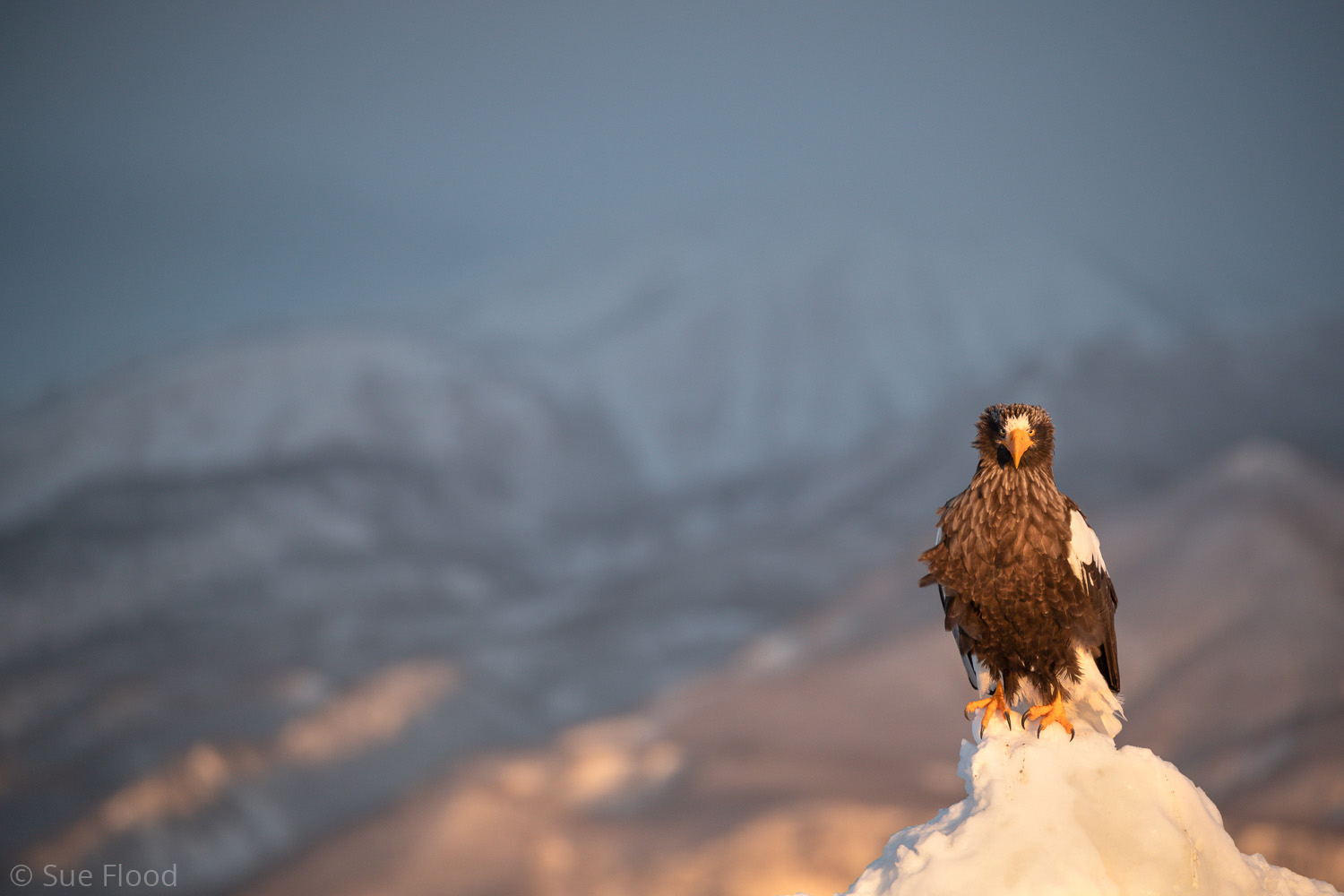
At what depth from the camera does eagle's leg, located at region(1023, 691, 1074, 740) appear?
533 centimetres

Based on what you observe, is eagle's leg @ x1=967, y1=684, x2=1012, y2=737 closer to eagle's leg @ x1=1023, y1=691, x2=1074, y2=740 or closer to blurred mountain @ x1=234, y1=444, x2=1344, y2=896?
eagle's leg @ x1=1023, y1=691, x2=1074, y2=740

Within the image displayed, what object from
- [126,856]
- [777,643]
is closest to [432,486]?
[777,643]

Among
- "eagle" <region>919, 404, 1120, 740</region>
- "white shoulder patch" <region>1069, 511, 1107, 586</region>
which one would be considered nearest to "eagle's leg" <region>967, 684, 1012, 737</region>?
"eagle" <region>919, 404, 1120, 740</region>

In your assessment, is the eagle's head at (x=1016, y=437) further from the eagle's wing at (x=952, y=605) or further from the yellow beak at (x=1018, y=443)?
the eagle's wing at (x=952, y=605)

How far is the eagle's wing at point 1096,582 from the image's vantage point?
16.9 feet

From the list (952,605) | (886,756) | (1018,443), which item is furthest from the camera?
(886,756)

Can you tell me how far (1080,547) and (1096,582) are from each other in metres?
0.30

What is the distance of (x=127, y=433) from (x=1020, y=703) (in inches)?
1487

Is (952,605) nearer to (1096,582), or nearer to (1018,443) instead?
(1096,582)

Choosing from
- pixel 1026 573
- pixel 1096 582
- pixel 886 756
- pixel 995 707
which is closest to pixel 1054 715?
pixel 995 707

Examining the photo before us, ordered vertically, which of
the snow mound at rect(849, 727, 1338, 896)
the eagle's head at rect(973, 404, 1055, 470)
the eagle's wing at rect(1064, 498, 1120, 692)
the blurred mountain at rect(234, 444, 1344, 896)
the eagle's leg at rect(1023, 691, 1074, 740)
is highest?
the blurred mountain at rect(234, 444, 1344, 896)

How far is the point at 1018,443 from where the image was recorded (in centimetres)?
490

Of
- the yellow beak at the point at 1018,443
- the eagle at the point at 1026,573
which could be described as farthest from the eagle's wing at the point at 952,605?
the yellow beak at the point at 1018,443

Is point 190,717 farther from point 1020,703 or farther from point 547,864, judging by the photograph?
point 1020,703
